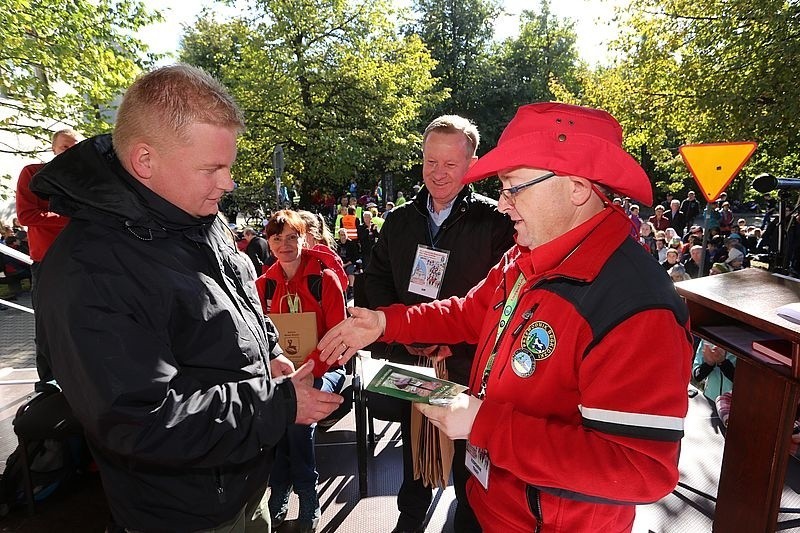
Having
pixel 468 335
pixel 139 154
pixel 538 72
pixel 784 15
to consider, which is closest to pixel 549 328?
pixel 468 335

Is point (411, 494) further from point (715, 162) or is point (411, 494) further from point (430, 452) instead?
point (715, 162)

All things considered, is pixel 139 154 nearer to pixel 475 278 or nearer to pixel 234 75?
pixel 475 278

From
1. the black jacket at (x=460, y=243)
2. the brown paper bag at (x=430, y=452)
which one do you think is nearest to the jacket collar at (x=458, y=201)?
the black jacket at (x=460, y=243)

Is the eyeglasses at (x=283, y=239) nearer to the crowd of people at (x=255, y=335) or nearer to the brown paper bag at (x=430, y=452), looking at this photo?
Answer: the brown paper bag at (x=430, y=452)

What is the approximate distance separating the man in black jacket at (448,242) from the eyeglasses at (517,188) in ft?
4.26

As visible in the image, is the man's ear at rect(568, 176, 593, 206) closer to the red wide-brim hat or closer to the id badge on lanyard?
the red wide-brim hat

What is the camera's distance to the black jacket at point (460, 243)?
2.91 metres

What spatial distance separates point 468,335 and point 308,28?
1809cm

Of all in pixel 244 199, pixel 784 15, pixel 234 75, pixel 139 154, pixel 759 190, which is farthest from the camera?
pixel 244 199

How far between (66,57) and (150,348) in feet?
28.1

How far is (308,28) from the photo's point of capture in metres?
17.4

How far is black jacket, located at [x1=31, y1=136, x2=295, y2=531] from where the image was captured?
1.34 meters

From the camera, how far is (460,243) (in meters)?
2.94

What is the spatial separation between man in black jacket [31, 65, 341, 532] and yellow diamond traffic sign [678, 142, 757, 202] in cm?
401
